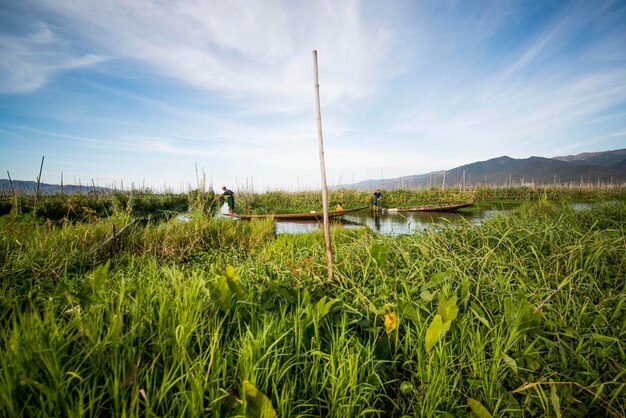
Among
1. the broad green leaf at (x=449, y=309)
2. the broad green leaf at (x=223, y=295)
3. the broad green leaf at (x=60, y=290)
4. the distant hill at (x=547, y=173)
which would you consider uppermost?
the distant hill at (x=547, y=173)

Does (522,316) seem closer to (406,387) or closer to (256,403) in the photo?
(406,387)

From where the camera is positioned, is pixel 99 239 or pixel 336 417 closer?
pixel 336 417

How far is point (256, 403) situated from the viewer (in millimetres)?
1032

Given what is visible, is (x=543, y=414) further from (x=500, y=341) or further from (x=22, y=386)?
(x=22, y=386)

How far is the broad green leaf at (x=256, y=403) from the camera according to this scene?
3.31 ft

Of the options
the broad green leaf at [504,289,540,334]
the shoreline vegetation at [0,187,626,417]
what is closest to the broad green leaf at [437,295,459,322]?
the shoreline vegetation at [0,187,626,417]

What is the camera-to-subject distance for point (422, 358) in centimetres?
148

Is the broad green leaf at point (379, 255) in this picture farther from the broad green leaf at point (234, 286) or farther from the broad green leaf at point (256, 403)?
the broad green leaf at point (256, 403)

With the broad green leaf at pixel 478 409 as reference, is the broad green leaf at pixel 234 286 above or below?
above

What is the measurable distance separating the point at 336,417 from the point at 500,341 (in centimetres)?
109

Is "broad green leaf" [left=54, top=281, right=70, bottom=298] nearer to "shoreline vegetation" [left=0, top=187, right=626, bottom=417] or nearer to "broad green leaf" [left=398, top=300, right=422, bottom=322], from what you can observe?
"shoreline vegetation" [left=0, top=187, right=626, bottom=417]

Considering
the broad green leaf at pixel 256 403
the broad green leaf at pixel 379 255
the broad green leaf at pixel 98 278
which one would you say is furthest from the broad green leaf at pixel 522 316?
the broad green leaf at pixel 98 278

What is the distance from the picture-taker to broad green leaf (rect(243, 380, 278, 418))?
3.31ft

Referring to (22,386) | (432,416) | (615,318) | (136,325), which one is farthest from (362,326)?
(615,318)
